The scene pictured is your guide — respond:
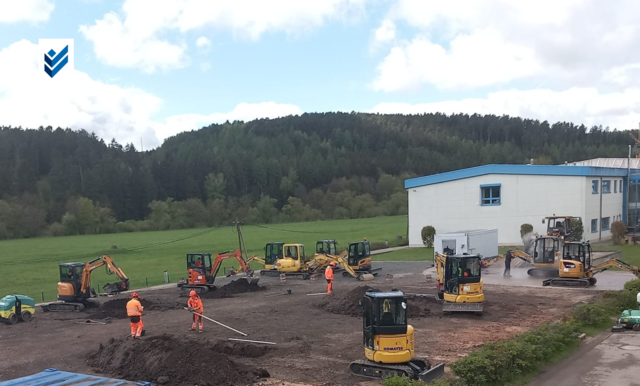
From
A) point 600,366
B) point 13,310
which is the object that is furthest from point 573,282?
point 13,310

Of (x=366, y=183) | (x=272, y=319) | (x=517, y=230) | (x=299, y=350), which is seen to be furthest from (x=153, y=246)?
(x=366, y=183)

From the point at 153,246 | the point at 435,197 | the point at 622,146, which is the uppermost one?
the point at 622,146

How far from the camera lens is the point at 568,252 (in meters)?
31.3

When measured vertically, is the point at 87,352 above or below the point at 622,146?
below

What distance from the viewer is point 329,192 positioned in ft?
465

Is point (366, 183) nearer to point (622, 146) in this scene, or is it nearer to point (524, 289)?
point (622, 146)

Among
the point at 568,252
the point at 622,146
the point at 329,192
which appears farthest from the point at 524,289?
the point at 622,146

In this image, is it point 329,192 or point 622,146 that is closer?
point 329,192

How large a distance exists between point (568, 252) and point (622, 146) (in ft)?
534

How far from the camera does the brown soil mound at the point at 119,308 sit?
28.0 metres

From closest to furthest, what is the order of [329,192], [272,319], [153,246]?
[272,319] → [153,246] → [329,192]

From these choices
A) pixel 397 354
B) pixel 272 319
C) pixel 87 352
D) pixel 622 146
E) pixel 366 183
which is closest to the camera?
pixel 397 354

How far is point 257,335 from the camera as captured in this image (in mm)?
21484

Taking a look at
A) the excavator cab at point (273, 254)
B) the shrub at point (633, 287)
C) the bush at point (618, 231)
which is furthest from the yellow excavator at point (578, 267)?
the excavator cab at point (273, 254)
